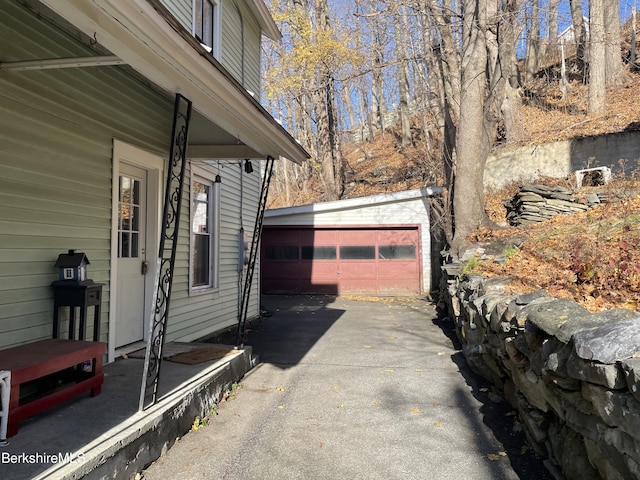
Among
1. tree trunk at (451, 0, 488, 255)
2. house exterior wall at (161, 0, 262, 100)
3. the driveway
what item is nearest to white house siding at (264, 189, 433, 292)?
tree trunk at (451, 0, 488, 255)

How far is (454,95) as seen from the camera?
1132 cm

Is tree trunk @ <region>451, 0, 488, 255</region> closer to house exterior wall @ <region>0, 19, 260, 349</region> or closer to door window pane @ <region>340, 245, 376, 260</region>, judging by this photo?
door window pane @ <region>340, 245, 376, 260</region>

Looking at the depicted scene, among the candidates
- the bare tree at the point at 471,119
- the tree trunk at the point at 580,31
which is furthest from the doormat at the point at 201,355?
the tree trunk at the point at 580,31

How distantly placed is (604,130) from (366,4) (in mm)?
8678

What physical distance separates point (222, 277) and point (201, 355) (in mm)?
2853

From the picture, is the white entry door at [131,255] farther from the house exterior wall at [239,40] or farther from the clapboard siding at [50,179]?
the house exterior wall at [239,40]

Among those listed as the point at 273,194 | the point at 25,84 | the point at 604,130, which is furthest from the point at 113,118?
the point at 273,194

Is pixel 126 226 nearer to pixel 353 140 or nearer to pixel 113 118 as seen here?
pixel 113 118

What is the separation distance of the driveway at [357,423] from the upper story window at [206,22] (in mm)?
5129

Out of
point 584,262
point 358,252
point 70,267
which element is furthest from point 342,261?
point 70,267

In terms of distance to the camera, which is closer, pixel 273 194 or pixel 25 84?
pixel 25 84

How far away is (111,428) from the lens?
2857mm

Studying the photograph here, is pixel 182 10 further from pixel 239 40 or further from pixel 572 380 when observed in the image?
pixel 572 380

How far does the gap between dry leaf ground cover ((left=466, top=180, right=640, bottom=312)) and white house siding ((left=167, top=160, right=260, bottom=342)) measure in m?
4.21
